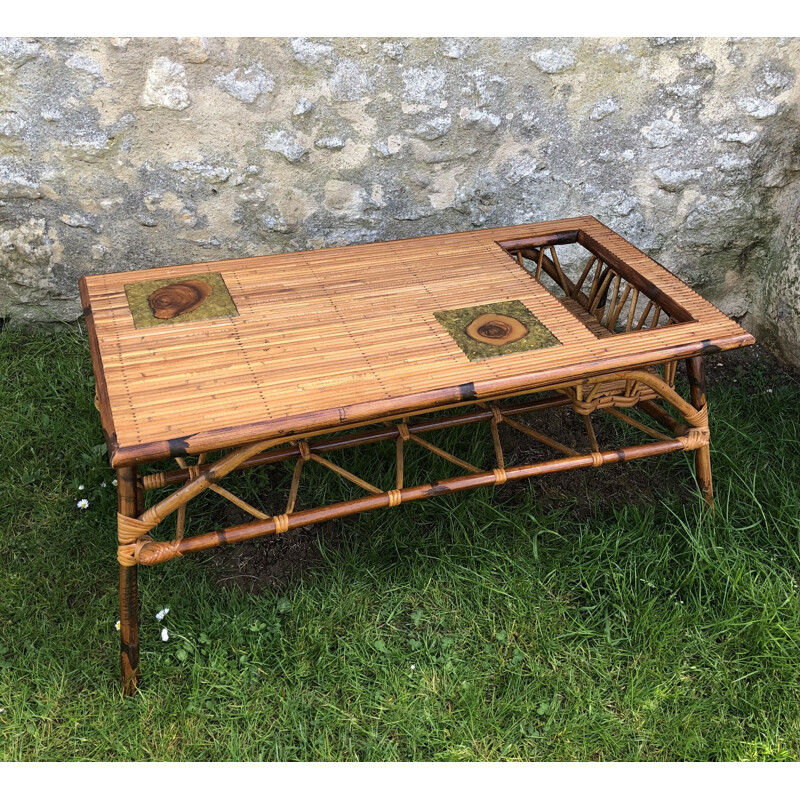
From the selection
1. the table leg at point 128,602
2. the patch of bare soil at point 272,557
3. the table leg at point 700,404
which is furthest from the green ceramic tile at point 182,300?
the table leg at point 700,404

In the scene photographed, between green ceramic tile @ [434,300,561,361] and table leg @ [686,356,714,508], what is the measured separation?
0.48 meters

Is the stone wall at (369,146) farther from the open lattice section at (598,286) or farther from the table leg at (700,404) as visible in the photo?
the table leg at (700,404)

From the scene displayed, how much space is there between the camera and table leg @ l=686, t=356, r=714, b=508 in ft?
8.07

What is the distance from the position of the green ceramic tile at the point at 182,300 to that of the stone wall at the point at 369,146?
67cm

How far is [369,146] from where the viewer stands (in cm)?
298

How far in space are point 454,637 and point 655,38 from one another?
2132 millimetres

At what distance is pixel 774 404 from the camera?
3.23 m

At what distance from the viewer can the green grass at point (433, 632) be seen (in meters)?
2.18

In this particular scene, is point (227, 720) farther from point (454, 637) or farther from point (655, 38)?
point (655, 38)

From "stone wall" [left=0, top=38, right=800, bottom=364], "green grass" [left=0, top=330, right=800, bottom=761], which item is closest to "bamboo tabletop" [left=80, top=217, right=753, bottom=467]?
"stone wall" [left=0, top=38, right=800, bottom=364]

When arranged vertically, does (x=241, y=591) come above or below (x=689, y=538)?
below

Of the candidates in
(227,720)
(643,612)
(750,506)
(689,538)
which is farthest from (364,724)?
(750,506)

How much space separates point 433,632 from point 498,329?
90cm

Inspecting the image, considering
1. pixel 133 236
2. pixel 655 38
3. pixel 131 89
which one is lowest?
pixel 133 236
